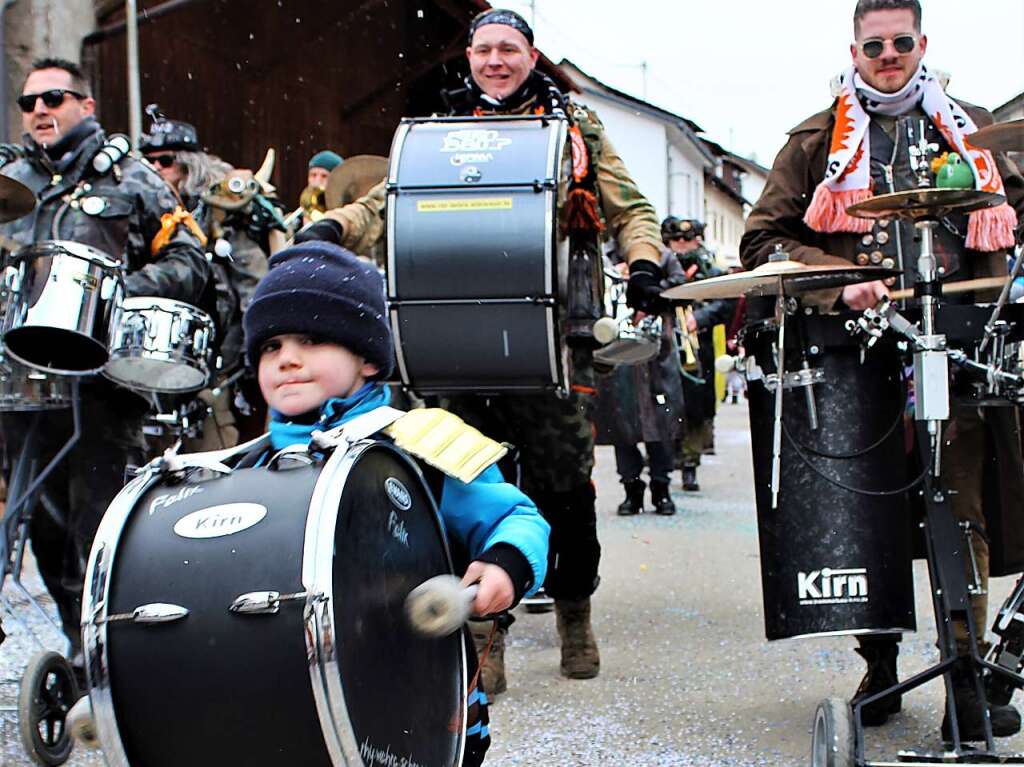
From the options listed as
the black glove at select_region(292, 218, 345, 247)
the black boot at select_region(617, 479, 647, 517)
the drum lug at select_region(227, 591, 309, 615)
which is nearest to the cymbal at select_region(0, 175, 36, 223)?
the black glove at select_region(292, 218, 345, 247)

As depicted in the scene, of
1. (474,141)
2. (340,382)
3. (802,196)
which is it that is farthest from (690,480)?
(340,382)

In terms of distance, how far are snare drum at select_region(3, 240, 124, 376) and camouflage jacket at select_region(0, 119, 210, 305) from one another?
0.36 meters

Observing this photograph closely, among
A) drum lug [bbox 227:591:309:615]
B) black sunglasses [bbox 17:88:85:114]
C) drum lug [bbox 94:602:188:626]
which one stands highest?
black sunglasses [bbox 17:88:85:114]

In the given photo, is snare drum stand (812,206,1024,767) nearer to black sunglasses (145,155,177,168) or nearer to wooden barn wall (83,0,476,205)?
black sunglasses (145,155,177,168)

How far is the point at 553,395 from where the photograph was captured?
420 centimetres

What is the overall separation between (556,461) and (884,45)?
1.61 metres

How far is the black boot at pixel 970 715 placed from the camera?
320 centimetres

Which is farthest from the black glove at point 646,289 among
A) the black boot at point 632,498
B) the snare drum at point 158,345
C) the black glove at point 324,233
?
the black boot at point 632,498

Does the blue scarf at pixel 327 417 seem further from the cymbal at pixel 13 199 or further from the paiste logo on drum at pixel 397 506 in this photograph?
the cymbal at pixel 13 199

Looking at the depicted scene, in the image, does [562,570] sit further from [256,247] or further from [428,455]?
[256,247]

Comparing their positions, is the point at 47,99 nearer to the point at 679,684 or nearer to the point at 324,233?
the point at 324,233

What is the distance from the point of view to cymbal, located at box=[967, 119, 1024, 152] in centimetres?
304

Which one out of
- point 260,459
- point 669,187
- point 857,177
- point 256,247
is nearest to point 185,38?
point 256,247

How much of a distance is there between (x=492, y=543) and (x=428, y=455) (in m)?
0.21
